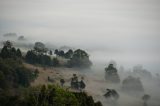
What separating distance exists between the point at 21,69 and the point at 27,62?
32.1 metres

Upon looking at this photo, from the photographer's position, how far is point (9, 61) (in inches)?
6565

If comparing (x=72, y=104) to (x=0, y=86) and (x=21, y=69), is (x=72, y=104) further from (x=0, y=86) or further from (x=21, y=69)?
(x=21, y=69)

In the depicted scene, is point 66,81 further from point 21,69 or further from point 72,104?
point 72,104

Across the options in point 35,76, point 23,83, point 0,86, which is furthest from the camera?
point 35,76

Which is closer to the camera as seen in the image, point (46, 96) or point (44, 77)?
point (46, 96)

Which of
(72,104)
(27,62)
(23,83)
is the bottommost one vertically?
(72,104)

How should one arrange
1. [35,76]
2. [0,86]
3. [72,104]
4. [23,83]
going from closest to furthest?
[72,104] → [0,86] → [23,83] → [35,76]

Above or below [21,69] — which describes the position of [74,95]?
below

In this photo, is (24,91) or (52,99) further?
(24,91)

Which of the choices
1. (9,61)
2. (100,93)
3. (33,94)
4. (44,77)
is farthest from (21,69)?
(33,94)

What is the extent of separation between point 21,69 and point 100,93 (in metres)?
42.6

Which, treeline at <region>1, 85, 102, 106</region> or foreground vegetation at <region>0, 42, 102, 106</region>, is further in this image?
foreground vegetation at <region>0, 42, 102, 106</region>

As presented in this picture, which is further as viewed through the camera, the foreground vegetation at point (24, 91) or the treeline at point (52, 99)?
the foreground vegetation at point (24, 91)

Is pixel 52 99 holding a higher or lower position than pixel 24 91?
lower
